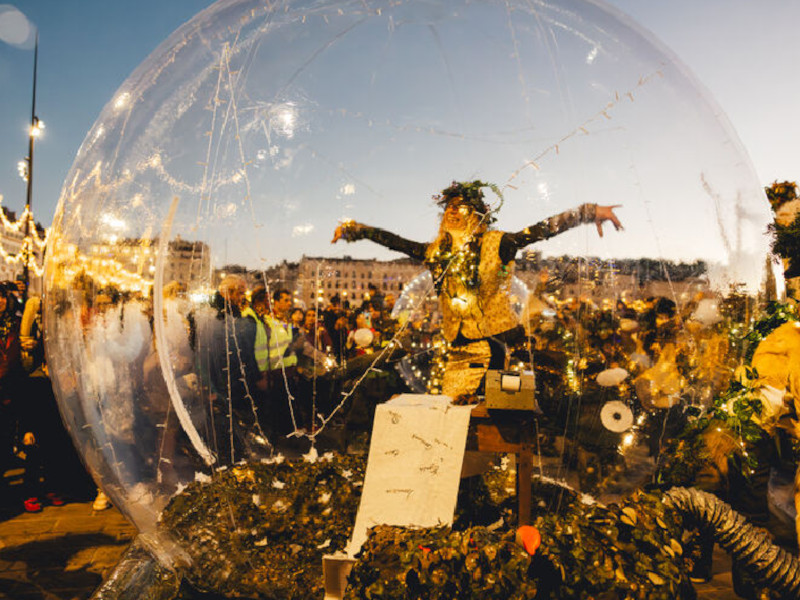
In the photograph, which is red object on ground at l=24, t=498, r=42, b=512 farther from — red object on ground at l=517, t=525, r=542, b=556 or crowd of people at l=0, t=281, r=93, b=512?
red object on ground at l=517, t=525, r=542, b=556

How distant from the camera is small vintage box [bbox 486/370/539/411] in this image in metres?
2.92

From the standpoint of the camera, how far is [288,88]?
2.99m

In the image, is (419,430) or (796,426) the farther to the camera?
(796,426)

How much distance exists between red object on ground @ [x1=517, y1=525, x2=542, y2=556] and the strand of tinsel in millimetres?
978

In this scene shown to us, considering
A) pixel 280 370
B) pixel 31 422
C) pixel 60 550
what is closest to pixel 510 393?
pixel 280 370

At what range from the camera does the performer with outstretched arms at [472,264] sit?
116 inches

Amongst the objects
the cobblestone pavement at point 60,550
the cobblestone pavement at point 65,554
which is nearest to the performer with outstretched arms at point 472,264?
the cobblestone pavement at point 65,554

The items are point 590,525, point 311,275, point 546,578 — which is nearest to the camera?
point 546,578

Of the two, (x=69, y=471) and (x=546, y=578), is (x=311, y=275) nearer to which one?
(x=546, y=578)

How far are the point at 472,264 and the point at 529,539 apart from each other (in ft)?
5.64

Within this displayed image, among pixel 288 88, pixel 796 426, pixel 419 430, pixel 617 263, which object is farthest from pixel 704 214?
pixel 288 88

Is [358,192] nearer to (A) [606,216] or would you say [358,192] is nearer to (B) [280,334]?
(B) [280,334]

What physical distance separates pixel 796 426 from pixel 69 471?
22.3ft

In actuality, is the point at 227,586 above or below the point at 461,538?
below
